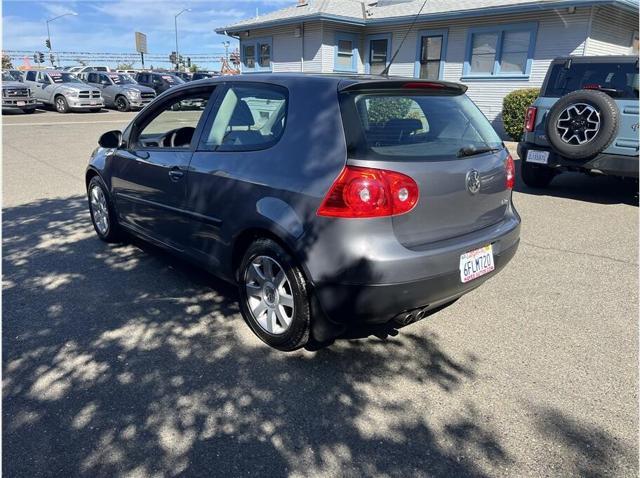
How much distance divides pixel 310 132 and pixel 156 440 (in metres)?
1.80

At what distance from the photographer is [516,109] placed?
1302 centimetres

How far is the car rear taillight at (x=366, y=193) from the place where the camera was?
262cm

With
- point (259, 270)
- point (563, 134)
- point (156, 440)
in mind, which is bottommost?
point (156, 440)

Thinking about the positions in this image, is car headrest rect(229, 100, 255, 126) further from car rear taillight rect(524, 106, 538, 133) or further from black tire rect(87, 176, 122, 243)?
car rear taillight rect(524, 106, 538, 133)

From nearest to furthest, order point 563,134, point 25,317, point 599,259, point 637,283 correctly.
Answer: point 25,317 → point 637,283 → point 599,259 → point 563,134

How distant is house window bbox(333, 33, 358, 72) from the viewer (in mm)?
17828

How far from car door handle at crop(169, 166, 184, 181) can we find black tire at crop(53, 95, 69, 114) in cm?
2070

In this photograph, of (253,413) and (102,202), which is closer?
(253,413)

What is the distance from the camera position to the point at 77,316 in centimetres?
364

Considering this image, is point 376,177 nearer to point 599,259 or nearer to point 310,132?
point 310,132

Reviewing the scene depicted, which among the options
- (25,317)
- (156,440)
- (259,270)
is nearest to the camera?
(156,440)

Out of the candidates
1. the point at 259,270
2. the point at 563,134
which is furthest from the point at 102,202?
the point at 563,134

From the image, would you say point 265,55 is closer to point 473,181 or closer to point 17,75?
point 17,75

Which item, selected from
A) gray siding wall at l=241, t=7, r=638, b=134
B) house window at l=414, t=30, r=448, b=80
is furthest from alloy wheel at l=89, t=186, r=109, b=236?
house window at l=414, t=30, r=448, b=80
